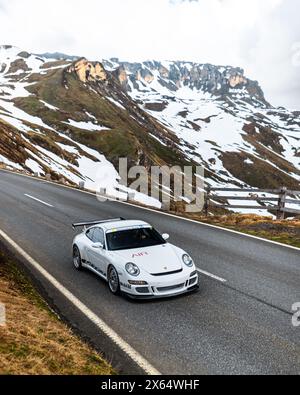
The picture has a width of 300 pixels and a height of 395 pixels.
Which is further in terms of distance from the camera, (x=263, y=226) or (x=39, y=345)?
(x=263, y=226)

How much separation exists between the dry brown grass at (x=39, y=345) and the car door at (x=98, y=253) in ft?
6.54

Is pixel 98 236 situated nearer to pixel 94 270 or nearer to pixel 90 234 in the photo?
pixel 90 234

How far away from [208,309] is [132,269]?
197cm

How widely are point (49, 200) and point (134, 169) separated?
7439cm

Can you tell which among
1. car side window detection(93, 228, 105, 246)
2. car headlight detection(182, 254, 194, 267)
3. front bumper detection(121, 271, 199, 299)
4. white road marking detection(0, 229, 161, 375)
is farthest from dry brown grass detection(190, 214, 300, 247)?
white road marking detection(0, 229, 161, 375)

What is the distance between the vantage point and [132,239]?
11.5 m

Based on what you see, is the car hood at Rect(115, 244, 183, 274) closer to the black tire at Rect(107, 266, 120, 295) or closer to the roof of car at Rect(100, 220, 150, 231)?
the black tire at Rect(107, 266, 120, 295)

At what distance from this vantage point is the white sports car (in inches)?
387

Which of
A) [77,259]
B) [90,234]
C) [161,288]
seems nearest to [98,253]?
[90,234]

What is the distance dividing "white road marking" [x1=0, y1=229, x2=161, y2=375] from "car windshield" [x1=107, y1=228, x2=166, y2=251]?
1.63 m
